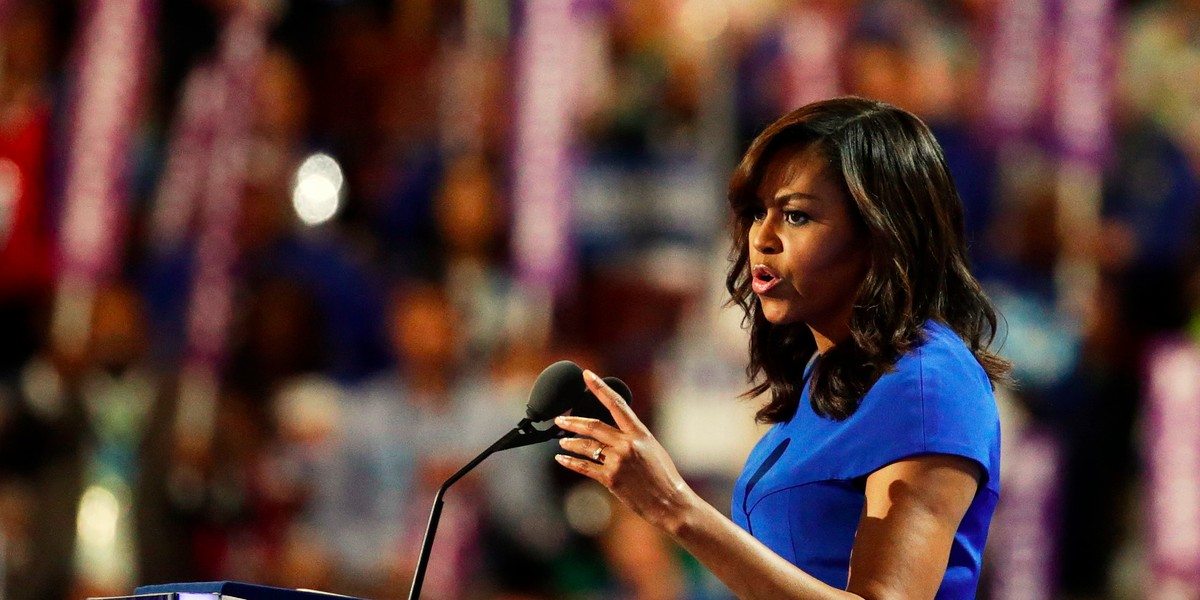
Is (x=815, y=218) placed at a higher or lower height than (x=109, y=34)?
lower

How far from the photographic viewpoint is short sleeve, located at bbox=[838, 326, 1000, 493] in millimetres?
1736

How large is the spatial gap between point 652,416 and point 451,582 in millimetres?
908

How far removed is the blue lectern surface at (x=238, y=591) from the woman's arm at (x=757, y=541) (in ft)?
1.15

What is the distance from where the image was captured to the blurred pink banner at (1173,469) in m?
5.42

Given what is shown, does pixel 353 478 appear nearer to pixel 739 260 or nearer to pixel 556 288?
pixel 556 288

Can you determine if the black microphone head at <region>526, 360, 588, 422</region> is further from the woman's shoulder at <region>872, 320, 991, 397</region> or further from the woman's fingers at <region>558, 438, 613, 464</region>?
the woman's shoulder at <region>872, 320, 991, 397</region>

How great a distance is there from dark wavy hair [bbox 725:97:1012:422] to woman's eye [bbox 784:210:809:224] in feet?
0.18

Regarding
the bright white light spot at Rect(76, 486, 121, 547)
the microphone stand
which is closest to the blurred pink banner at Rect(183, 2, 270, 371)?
the bright white light spot at Rect(76, 486, 121, 547)

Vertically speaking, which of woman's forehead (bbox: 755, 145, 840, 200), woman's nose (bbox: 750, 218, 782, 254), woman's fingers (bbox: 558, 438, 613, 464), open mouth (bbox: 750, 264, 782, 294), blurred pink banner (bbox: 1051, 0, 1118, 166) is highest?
blurred pink banner (bbox: 1051, 0, 1118, 166)

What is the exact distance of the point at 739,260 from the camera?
2.05 metres

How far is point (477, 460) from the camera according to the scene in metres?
1.85

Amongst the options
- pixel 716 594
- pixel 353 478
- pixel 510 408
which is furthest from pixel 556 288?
pixel 716 594

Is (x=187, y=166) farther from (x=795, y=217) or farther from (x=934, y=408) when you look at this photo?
(x=934, y=408)

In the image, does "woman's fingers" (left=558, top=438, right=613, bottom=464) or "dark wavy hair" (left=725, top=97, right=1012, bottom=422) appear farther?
"dark wavy hair" (left=725, top=97, right=1012, bottom=422)
